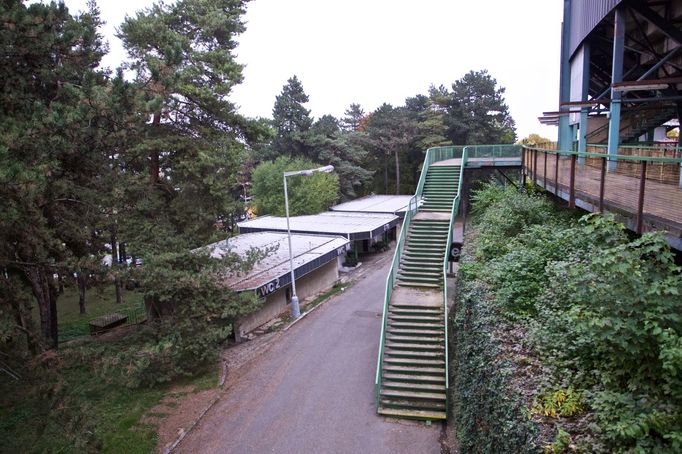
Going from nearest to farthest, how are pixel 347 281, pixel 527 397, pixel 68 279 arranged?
pixel 527 397 → pixel 68 279 → pixel 347 281

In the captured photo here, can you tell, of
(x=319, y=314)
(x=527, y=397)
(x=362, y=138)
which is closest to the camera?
(x=527, y=397)

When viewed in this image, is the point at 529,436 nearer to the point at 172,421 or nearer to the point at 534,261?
the point at 534,261

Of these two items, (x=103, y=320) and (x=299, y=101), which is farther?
(x=299, y=101)

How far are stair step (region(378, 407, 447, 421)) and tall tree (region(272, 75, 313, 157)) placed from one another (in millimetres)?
33911

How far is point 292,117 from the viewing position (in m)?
43.8

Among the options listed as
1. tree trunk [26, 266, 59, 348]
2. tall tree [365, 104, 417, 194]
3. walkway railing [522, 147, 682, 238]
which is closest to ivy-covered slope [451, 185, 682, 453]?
walkway railing [522, 147, 682, 238]

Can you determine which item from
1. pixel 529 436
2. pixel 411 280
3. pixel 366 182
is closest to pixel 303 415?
pixel 411 280

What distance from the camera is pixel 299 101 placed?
43969 mm

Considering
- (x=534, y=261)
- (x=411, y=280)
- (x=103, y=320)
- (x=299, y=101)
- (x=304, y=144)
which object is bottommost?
(x=103, y=320)

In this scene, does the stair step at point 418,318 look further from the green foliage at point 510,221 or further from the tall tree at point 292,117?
the tall tree at point 292,117

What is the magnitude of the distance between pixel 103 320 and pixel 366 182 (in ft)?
105

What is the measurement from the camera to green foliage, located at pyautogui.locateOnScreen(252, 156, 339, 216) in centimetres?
3866

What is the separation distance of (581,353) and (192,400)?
1127 centimetres

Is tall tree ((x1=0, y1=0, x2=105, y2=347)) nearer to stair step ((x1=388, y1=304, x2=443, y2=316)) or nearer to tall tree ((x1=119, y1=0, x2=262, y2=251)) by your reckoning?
tall tree ((x1=119, y1=0, x2=262, y2=251))
